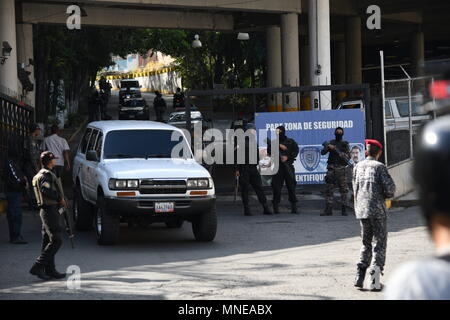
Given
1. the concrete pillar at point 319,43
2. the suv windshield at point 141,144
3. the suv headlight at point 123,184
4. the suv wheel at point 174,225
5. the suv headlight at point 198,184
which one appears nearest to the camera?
the suv headlight at point 123,184

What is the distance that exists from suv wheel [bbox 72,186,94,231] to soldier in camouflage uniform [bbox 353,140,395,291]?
7.05 meters

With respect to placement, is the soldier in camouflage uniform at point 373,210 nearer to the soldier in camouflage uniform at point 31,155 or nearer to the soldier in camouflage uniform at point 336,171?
the soldier in camouflage uniform at point 336,171

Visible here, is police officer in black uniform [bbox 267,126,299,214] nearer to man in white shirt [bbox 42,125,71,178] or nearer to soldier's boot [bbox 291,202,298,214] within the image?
soldier's boot [bbox 291,202,298,214]

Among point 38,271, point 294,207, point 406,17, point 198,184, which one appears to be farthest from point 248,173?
point 406,17

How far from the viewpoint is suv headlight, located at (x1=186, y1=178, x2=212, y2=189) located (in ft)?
45.3

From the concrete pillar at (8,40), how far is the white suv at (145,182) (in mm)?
13470

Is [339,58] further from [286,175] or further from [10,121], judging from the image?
[286,175]

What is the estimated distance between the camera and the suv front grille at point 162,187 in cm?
1361

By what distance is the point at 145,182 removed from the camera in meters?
13.6

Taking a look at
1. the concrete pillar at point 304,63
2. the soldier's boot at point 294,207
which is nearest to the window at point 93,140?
the soldier's boot at point 294,207

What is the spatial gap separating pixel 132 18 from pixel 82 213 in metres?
22.6

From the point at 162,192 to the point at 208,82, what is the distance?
183 ft
